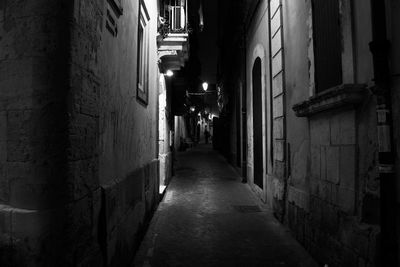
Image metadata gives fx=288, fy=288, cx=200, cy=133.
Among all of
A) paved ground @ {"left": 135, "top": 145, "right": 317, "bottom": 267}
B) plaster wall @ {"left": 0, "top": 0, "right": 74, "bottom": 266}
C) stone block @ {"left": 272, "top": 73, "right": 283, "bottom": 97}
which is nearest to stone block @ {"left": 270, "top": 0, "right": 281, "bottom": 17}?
stone block @ {"left": 272, "top": 73, "right": 283, "bottom": 97}

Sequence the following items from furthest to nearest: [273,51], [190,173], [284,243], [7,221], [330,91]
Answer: [190,173]
[273,51]
[284,243]
[330,91]
[7,221]

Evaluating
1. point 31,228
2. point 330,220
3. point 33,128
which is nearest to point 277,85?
point 330,220

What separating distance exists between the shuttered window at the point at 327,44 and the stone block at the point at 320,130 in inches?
17.9

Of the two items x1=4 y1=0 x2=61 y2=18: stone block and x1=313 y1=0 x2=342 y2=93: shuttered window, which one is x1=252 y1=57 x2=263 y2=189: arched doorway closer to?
x1=313 y1=0 x2=342 y2=93: shuttered window

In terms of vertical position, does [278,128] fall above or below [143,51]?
below

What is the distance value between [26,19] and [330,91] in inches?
125

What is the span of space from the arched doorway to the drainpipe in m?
5.87

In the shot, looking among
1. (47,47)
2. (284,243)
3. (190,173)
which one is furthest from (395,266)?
(190,173)

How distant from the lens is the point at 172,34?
26.4 feet

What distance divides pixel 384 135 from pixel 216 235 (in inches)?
138

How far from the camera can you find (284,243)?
4.93 metres

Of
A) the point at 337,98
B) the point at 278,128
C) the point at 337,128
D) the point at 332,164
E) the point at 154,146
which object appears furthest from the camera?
the point at 154,146

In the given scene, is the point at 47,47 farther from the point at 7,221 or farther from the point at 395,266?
the point at 395,266

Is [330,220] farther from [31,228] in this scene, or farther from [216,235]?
[31,228]
